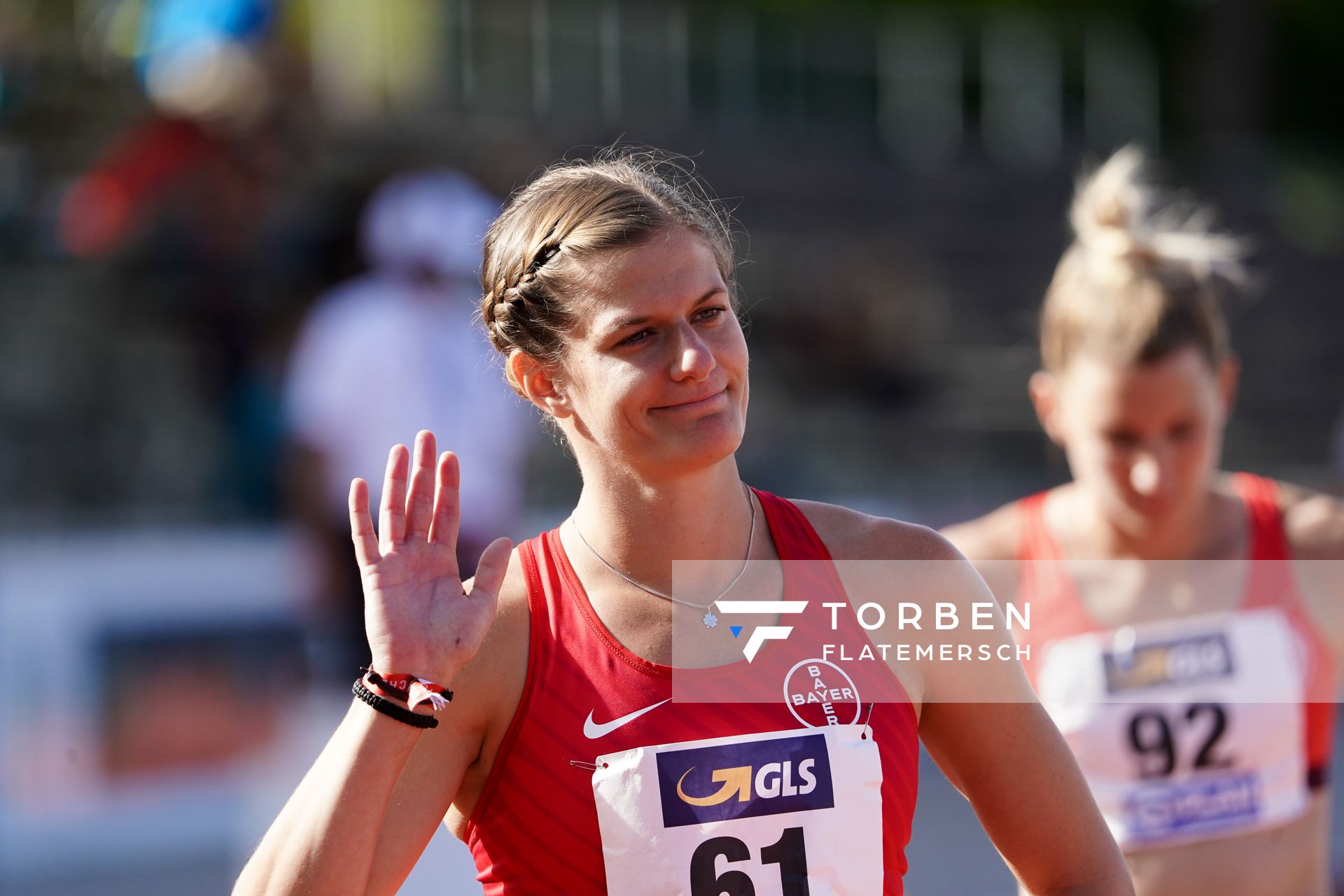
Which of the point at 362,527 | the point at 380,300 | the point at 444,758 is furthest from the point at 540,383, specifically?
the point at 380,300

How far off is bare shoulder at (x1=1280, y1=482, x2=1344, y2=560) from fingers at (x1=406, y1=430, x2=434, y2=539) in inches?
77.8

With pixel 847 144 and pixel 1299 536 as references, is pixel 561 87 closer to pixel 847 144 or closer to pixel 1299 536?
pixel 847 144

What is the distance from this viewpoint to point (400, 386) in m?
5.96

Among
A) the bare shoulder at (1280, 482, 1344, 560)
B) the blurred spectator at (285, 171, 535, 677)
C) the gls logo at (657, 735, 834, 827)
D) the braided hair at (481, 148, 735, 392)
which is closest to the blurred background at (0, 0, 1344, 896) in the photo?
the blurred spectator at (285, 171, 535, 677)

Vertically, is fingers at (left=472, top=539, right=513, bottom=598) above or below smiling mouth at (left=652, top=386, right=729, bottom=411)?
below

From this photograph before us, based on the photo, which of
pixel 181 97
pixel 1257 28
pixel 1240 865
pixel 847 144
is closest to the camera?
pixel 1240 865

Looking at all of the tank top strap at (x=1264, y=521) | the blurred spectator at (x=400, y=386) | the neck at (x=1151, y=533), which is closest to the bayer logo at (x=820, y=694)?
the neck at (x=1151, y=533)

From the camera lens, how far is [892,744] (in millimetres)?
2215

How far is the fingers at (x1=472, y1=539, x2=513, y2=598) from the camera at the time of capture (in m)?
2.19

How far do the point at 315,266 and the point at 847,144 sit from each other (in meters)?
7.82

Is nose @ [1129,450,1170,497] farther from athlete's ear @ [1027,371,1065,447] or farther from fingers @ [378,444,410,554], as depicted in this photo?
fingers @ [378,444,410,554]

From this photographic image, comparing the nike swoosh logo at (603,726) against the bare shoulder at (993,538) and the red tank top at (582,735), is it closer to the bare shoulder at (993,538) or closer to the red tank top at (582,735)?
the red tank top at (582,735)

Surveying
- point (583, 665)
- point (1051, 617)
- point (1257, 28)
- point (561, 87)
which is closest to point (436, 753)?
point (583, 665)

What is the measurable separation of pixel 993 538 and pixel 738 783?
1.43 meters
